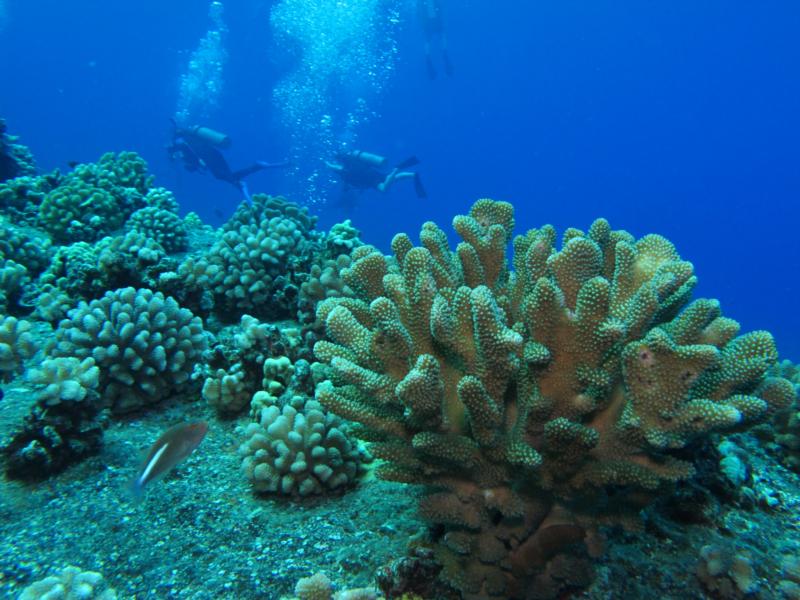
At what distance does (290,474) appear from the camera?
338 centimetres

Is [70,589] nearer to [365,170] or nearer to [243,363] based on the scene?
[243,363]

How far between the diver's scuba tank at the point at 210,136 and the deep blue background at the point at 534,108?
8126cm

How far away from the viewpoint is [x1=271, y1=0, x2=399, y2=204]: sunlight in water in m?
67.4

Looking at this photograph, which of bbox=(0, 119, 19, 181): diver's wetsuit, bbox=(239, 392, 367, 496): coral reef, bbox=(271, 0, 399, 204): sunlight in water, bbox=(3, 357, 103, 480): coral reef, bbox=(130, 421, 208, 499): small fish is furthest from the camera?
bbox=(271, 0, 399, 204): sunlight in water

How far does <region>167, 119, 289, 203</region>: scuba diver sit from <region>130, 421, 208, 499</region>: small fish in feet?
59.3

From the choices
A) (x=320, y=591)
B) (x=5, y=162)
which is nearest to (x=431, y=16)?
(x=5, y=162)

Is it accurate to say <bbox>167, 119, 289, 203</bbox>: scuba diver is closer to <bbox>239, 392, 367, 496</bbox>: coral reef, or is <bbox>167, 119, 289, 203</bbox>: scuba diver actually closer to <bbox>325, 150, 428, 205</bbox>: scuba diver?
<bbox>325, 150, 428, 205</bbox>: scuba diver

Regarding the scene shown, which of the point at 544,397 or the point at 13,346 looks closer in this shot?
the point at 544,397

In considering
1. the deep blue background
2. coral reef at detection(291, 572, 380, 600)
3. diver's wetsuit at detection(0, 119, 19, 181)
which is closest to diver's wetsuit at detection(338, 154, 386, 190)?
diver's wetsuit at detection(0, 119, 19, 181)

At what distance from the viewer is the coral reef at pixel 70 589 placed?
2.31 meters

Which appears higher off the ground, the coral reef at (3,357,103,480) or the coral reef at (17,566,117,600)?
the coral reef at (3,357,103,480)

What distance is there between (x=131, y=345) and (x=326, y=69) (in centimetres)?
9559

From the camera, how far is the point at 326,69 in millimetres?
87625

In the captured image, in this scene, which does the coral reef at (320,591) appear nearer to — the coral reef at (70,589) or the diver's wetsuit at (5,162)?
the coral reef at (70,589)
